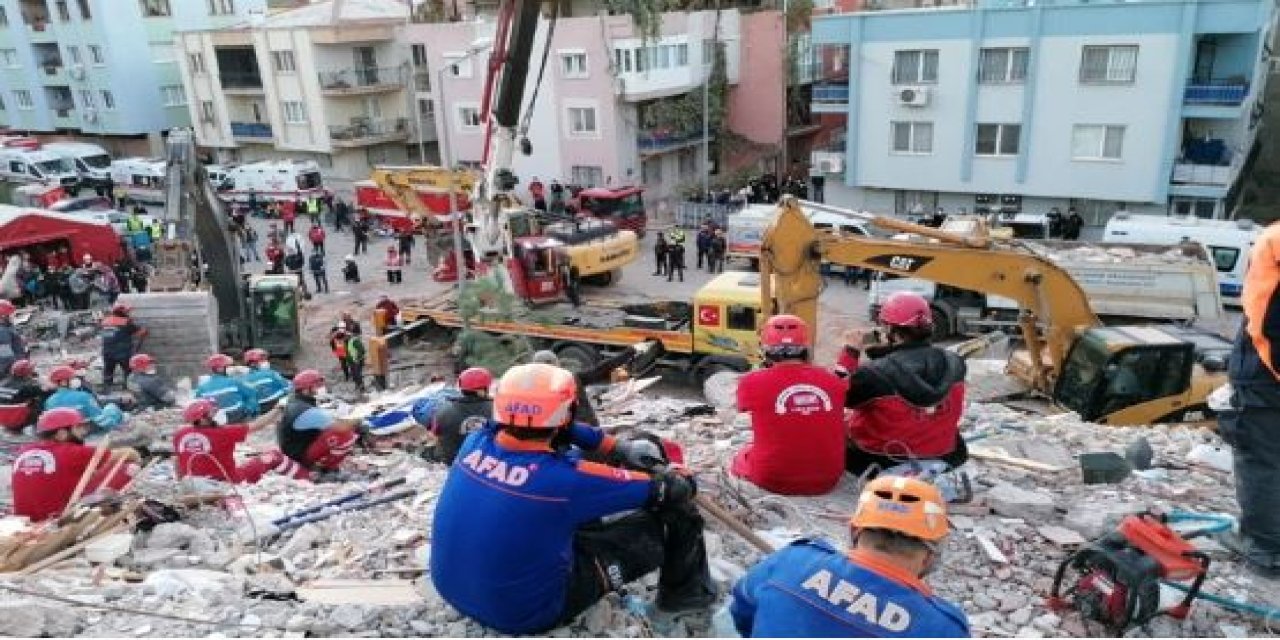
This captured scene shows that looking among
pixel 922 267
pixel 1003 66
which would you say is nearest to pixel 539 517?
pixel 922 267

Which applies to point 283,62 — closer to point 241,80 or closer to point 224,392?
point 241,80

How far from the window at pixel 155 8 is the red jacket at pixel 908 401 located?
47173mm

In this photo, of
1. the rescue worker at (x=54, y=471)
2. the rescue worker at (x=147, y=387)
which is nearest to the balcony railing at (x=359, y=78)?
the rescue worker at (x=147, y=387)

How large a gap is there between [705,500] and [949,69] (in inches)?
956

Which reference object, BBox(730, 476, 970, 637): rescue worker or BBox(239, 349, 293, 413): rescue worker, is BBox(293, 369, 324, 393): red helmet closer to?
BBox(239, 349, 293, 413): rescue worker

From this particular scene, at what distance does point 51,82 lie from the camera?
46438 mm

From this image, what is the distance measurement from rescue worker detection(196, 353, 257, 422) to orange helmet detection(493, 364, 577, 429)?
8.00 meters

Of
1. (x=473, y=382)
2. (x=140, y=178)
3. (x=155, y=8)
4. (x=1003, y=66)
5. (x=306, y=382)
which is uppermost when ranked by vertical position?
(x=155, y=8)

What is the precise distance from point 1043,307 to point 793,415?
23.2ft

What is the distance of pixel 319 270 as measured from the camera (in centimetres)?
2548

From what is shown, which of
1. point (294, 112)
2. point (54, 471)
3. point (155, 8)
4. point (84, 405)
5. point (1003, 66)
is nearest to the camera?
point (54, 471)

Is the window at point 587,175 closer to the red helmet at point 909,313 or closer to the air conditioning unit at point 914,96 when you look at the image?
the air conditioning unit at point 914,96

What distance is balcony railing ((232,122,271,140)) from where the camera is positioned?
3959 centimetres

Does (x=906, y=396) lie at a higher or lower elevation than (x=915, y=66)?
lower
